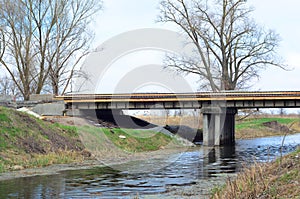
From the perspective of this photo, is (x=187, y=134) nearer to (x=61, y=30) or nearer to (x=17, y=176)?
(x=61, y=30)

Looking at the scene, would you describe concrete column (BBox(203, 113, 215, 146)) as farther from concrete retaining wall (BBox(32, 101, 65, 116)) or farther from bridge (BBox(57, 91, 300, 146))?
concrete retaining wall (BBox(32, 101, 65, 116))

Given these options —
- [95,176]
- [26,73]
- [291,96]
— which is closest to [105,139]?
[95,176]

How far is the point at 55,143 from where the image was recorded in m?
28.2

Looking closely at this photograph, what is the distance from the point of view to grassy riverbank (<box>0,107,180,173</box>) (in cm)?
2417

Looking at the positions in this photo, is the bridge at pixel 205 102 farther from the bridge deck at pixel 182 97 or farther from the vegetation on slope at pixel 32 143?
the vegetation on slope at pixel 32 143

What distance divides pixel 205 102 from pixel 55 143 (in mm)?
19848

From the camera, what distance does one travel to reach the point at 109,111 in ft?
163

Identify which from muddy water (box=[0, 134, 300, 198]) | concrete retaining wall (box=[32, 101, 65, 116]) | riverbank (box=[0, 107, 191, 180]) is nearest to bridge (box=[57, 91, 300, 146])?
concrete retaining wall (box=[32, 101, 65, 116])

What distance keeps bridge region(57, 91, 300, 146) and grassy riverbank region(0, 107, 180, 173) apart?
562cm

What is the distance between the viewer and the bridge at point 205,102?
42312mm

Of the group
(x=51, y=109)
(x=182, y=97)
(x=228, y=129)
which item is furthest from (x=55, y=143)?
(x=228, y=129)

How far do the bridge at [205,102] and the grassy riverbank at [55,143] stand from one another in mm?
5619

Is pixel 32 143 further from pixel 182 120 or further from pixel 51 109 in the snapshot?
pixel 182 120

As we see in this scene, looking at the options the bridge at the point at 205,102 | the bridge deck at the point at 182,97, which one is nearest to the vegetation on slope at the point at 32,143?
the bridge deck at the point at 182,97
